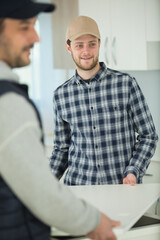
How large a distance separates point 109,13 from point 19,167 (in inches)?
80.6

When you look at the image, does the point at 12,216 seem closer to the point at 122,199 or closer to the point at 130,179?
the point at 122,199

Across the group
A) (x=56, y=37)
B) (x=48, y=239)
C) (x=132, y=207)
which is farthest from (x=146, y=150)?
(x=56, y=37)

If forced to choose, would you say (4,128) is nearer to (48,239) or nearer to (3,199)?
(3,199)

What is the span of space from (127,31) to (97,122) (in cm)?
96

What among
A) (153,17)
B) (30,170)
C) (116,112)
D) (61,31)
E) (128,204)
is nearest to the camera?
(30,170)

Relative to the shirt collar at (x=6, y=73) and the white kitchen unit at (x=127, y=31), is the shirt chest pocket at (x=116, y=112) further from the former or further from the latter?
the shirt collar at (x=6, y=73)

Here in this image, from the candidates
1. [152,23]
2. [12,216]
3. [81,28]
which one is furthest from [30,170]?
[152,23]

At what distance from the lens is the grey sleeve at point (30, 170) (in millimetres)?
784

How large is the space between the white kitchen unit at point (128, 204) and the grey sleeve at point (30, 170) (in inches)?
8.4

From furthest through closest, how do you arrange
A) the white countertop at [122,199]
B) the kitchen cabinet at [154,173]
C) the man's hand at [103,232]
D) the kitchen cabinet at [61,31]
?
the kitchen cabinet at [61,31] < the kitchen cabinet at [154,173] < the white countertop at [122,199] < the man's hand at [103,232]

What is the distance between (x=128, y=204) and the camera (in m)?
1.25

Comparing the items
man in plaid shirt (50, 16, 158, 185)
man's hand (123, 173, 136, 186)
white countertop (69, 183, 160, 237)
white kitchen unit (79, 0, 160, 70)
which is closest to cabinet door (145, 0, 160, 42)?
white kitchen unit (79, 0, 160, 70)

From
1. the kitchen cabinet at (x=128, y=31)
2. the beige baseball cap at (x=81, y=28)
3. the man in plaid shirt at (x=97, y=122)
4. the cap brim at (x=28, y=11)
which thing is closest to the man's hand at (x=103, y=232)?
the cap brim at (x=28, y=11)

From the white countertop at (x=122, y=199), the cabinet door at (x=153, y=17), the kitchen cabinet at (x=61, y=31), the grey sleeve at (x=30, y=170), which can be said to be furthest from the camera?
the kitchen cabinet at (x=61, y=31)
